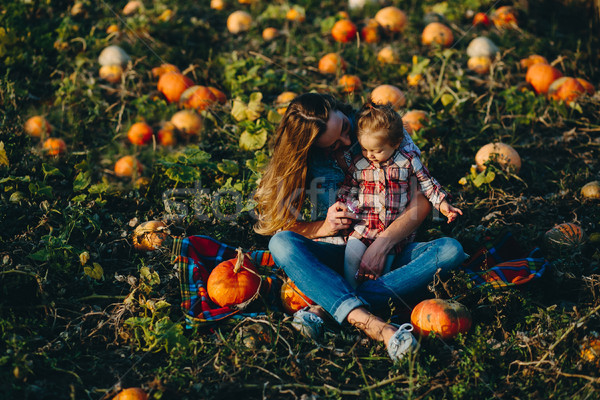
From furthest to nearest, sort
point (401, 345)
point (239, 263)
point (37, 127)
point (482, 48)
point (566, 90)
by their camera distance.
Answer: point (482, 48), point (566, 90), point (37, 127), point (239, 263), point (401, 345)

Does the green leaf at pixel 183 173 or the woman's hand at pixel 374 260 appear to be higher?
the green leaf at pixel 183 173

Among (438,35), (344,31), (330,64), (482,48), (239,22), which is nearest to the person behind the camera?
(330,64)

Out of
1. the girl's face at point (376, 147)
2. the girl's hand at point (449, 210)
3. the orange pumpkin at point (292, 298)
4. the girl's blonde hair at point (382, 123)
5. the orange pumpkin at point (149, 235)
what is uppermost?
the girl's blonde hair at point (382, 123)

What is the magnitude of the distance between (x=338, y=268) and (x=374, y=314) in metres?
0.37

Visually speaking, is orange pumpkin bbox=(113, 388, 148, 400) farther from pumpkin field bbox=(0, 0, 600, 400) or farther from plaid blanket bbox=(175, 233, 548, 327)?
plaid blanket bbox=(175, 233, 548, 327)

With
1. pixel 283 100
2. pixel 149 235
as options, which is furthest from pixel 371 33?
pixel 149 235

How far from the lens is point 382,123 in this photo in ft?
9.65

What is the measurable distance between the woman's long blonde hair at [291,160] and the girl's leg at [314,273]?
0.28 meters

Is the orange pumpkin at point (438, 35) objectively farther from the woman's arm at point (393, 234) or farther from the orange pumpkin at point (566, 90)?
the woman's arm at point (393, 234)

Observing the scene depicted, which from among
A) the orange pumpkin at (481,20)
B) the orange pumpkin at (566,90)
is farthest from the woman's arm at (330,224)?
the orange pumpkin at (481,20)

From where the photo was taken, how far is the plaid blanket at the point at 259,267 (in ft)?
10.00

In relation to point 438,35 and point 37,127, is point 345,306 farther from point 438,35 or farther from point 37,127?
point 438,35

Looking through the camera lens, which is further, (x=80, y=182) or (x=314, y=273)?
(x=80, y=182)

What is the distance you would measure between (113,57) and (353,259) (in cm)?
360
